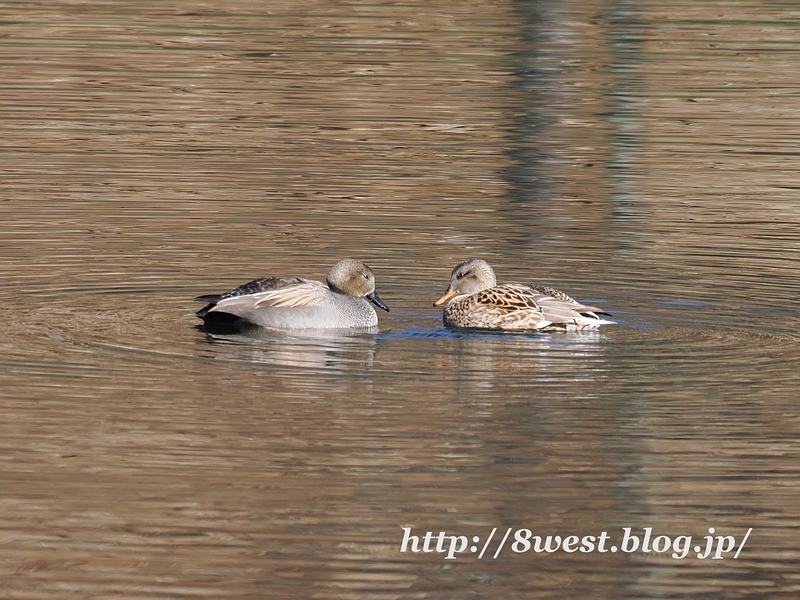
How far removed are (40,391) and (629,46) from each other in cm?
1824

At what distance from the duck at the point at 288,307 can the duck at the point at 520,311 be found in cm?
59

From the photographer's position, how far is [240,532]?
7.50 meters

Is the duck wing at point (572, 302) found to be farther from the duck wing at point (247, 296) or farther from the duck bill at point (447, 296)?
the duck wing at point (247, 296)

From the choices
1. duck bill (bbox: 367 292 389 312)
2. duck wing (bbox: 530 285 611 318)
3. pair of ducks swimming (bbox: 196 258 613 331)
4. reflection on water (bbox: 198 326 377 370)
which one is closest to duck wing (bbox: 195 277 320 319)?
pair of ducks swimming (bbox: 196 258 613 331)

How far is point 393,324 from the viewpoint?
11.8 metres

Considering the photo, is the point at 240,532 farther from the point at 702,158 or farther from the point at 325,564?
the point at 702,158

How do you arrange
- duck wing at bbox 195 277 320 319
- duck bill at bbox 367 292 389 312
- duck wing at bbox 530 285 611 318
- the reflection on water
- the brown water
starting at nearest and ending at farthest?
the brown water < the reflection on water < duck wing at bbox 195 277 320 319 < duck wing at bbox 530 285 611 318 < duck bill at bbox 367 292 389 312

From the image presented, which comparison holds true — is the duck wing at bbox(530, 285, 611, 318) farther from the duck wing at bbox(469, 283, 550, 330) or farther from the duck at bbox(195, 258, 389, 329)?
the duck at bbox(195, 258, 389, 329)

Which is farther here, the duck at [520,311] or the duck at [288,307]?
the duck at [520,311]

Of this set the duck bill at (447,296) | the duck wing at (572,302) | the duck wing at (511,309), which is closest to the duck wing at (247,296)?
the duck bill at (447,296)

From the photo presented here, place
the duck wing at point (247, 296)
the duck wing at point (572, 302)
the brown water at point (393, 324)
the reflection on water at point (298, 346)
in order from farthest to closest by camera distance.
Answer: the duck wing at point (572, 302) < the duck wing at point (247, 296) < the reflection on water at point (298, 346) < the brown water at point (393, 324)

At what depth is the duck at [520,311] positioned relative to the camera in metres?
11.4

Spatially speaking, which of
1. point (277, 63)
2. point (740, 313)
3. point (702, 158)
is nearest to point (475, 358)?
point (740, 313)

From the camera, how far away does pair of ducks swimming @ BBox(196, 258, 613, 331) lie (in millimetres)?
11328
